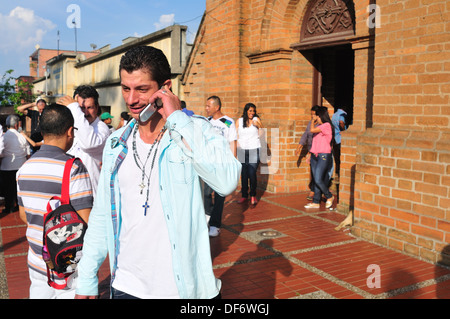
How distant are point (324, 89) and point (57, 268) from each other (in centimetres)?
900

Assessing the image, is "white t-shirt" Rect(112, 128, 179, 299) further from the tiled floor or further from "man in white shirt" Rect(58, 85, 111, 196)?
the tiled floor

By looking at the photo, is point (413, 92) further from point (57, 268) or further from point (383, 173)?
point (57, 268)

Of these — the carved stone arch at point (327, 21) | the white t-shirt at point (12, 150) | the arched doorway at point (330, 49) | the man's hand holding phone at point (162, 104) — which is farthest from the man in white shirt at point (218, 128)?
the man's hand holding phone at point (162, 104)

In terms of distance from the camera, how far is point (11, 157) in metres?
9.13

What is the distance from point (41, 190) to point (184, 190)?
1.39 meters

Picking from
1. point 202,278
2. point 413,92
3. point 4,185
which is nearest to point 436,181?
point 413,92

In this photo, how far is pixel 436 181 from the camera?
5.62m

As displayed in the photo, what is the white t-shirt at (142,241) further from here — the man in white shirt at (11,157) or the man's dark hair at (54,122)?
the man in white shirt at (11,157)

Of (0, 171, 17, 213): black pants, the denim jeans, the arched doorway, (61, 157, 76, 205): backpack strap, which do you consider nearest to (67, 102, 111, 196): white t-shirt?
(61, 157, 76, 205): backpack strap

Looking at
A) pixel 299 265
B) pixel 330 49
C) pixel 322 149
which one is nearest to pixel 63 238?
pixel 299 265

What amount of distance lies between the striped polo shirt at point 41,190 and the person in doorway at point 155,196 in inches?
24.8

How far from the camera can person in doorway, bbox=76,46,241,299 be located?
79.0 inches

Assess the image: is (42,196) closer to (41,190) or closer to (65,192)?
(41,190)

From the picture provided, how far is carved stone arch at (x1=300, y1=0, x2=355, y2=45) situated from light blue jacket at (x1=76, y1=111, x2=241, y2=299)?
725 cm
